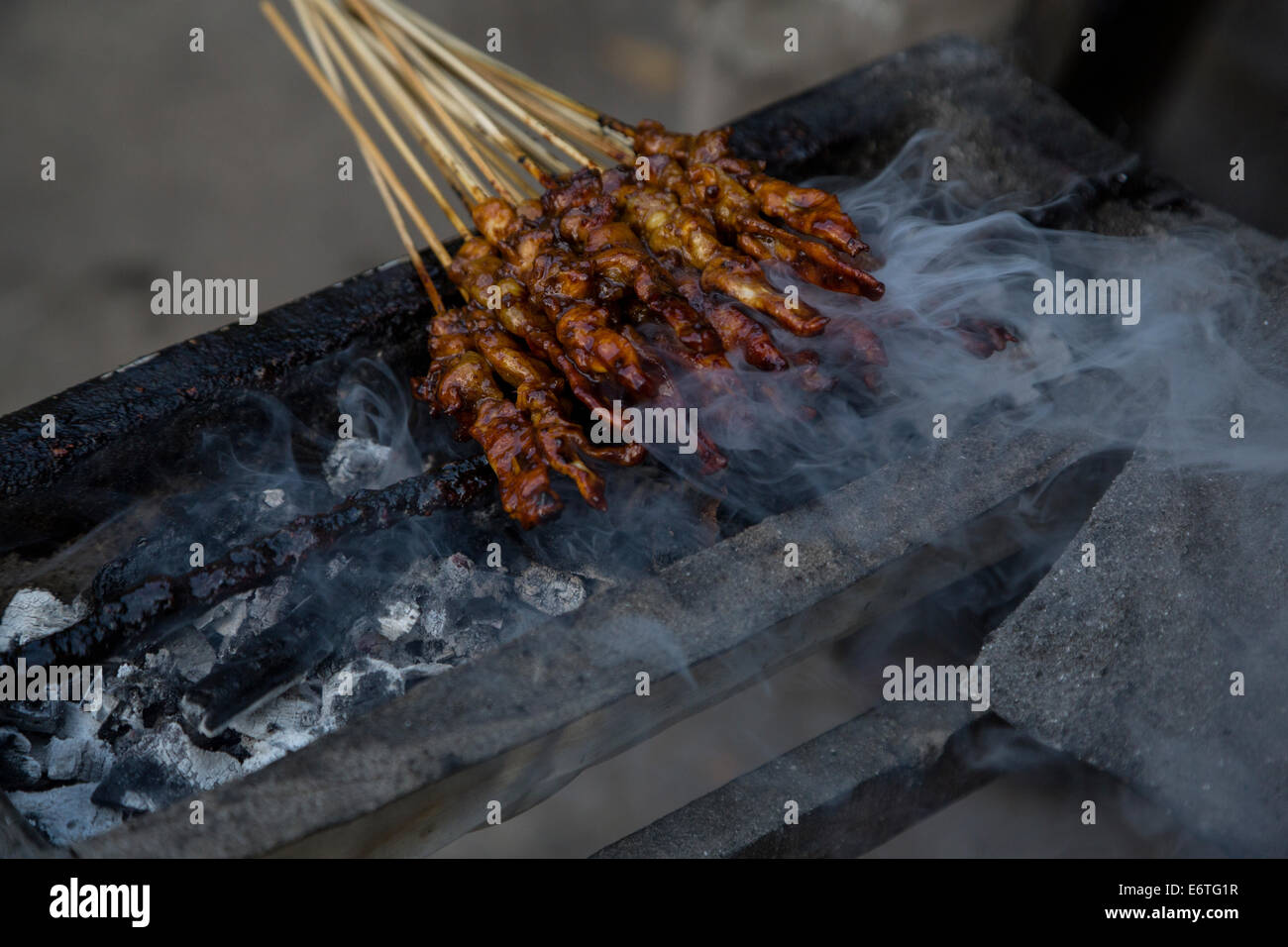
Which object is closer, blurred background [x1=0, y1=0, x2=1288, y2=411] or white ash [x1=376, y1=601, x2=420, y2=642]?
white ash [x1=376, y1=601, x2=420, y2=642]

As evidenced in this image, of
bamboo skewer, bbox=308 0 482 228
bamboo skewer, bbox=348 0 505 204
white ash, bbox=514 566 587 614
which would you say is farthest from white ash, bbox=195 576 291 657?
bamboo skewer, bbox=348 0 505 204

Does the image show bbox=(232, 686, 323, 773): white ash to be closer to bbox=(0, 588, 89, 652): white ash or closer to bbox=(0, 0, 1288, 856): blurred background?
bbox=(0, 588, 89, 652): white ash

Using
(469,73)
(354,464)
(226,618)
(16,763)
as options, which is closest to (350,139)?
(469,73)

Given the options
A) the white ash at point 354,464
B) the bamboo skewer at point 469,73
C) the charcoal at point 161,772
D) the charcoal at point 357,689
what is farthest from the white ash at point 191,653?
the bamboo skewer at point 469,73

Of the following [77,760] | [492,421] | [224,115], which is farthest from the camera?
[224,115]

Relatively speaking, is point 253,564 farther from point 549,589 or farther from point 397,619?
point 549,589
